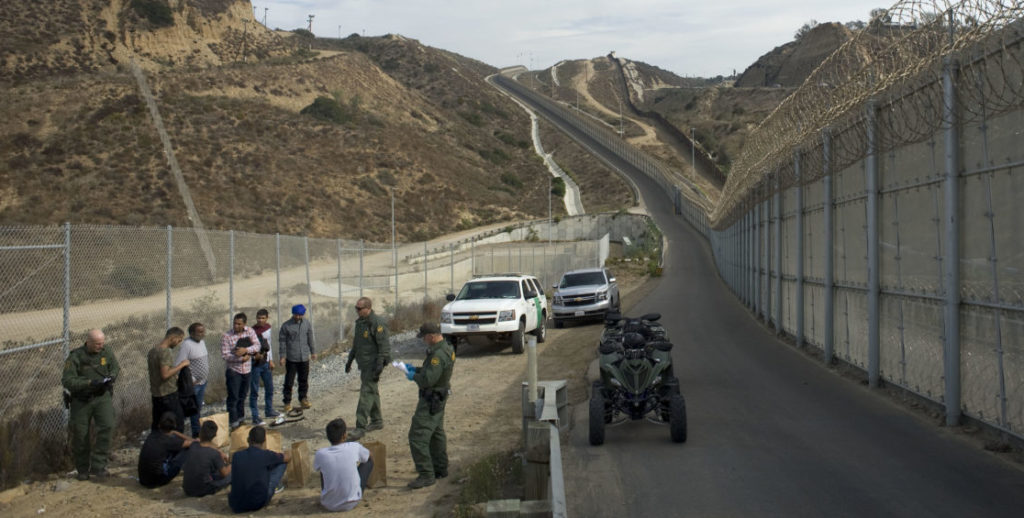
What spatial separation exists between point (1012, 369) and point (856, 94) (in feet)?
14.6

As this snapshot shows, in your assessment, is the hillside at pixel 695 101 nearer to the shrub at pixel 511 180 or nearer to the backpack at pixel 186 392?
the shrub at pixel 511 180

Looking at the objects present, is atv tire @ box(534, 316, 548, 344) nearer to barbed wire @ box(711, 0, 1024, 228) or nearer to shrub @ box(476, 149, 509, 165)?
barbed wire @ box(711, 0, 1024, 228)

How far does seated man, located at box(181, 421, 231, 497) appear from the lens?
8773 mm

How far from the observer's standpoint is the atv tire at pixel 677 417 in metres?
9.28

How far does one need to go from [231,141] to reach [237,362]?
54323 millimetres

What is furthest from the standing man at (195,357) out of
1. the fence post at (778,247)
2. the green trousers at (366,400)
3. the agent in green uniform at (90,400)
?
the fence post at (778,247)

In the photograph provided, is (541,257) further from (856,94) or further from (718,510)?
(718,510)

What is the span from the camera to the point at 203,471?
28.9 feet

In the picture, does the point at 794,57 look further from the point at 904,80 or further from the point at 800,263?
the point at 904,80

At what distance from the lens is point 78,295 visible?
17297 mm

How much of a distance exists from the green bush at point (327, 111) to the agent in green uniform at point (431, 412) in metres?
70.3

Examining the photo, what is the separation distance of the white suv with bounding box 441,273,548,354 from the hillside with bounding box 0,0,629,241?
3114cm

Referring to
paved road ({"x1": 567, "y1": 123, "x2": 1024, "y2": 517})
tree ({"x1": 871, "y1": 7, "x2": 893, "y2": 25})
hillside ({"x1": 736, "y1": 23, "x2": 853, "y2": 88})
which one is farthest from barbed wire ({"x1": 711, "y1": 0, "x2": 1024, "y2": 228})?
hillside ({"x1": 736, "y1": 23, "x2": 853, "y2": 88})

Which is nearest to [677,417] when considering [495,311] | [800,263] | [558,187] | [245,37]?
[800,263]
